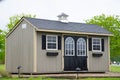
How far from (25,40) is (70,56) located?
339 cm

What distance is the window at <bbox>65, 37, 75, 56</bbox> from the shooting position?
79.5 ft

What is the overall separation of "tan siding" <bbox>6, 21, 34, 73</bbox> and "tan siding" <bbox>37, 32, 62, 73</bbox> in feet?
1.76

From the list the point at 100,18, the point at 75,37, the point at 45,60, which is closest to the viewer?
the point at 45,60

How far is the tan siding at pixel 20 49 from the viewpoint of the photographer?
76.0 ft

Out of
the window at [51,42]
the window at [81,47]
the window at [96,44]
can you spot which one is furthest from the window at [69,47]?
the window at [96,44]

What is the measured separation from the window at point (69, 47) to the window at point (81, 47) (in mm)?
471

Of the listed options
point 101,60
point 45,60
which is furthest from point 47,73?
point 101,60

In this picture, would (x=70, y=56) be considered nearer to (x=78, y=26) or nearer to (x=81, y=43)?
(x=81, y=43)

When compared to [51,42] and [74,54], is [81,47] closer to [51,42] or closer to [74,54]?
[74,54]

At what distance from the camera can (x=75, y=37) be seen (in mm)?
24750

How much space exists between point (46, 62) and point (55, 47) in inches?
48.6

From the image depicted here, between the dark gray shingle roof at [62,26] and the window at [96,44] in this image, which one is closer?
the dark gray shingle roof at [62,26]

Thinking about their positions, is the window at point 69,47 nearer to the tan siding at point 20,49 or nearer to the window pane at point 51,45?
the window pane at point 51,45

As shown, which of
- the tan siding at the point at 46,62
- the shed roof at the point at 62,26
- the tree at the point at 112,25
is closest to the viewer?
the tan siding at the point at 46,62
